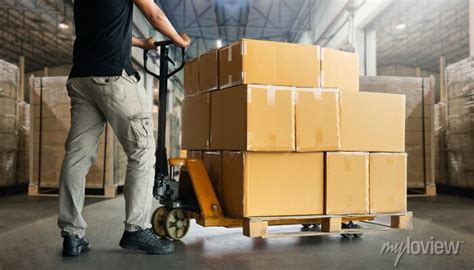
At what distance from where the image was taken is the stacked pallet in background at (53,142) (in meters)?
6.58

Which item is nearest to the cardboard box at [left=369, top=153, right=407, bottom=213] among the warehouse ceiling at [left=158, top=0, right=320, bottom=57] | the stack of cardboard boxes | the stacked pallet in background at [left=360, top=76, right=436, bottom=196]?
the stack of cardboard boxes

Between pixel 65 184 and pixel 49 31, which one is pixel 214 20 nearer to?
pixel 49 31

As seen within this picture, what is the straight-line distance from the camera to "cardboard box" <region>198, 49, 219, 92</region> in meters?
3.24

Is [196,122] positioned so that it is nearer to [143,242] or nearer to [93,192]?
[143,242]

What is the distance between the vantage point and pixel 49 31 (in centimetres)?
1525

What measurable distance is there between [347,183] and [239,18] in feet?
36.8

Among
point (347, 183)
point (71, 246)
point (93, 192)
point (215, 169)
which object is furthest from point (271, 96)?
point (93, 192)

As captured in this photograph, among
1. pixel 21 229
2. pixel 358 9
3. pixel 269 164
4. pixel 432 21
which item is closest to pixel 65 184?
pixel 269 164

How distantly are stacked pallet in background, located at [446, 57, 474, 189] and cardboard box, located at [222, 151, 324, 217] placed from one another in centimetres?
470

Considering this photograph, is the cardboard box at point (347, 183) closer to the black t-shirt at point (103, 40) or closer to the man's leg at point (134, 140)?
the man's leg at point (134, 140)

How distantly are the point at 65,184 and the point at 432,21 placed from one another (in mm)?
14169

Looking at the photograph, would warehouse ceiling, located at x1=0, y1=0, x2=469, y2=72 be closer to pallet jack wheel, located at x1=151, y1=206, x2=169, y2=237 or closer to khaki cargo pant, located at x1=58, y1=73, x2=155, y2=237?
pallet jack wheel, located at x1=151, y1=206, x2=169, y2=237

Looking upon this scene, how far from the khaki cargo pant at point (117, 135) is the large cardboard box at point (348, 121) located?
990 mm

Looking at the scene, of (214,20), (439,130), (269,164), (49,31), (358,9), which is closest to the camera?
(269,164)
